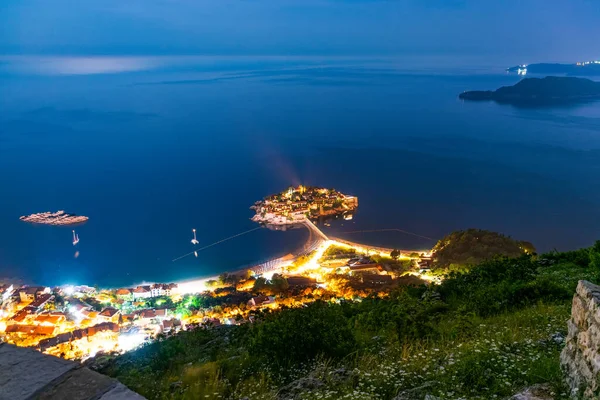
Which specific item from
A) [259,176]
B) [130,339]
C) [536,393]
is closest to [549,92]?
[259,176]

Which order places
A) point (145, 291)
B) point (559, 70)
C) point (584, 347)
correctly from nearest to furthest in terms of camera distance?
point (584, 347)
point (145, 291)
point (559, 70)

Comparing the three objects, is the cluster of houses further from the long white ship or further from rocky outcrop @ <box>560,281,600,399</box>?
rocky outcrop @ <box>560,281,600,399</box>

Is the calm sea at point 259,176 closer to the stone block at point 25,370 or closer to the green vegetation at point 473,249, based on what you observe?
the green vegetation at point 473,249

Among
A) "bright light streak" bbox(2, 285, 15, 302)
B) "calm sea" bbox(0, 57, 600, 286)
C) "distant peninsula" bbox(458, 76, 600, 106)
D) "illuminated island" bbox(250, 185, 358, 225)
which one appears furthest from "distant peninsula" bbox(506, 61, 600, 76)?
"bright light streak" bbox(2, 285, 15, 302)

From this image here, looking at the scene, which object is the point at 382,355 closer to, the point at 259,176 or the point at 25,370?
the point at 25,370

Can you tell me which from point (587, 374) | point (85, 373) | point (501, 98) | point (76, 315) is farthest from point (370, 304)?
point (501, 98)
